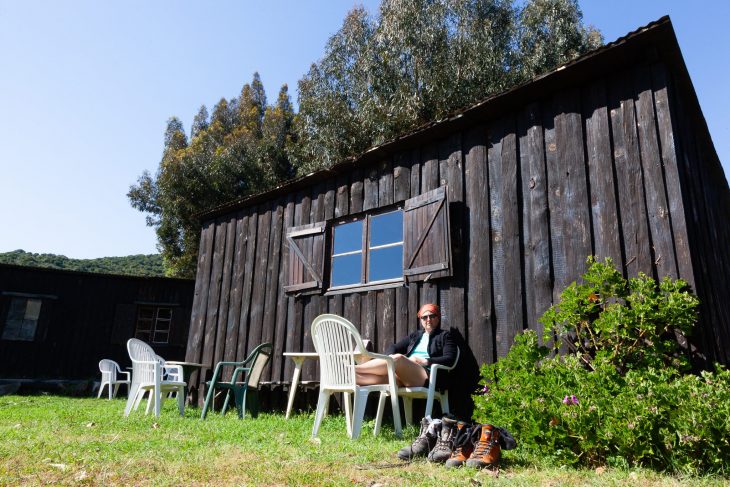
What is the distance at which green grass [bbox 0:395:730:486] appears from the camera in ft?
8.29

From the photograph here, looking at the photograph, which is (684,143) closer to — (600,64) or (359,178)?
(600,64)

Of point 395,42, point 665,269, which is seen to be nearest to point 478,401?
point 665,269

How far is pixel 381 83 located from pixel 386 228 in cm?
1259

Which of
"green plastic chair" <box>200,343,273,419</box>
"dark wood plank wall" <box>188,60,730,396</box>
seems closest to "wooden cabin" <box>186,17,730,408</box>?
"dark wood plank wall" <box>188,60,730,396</box>

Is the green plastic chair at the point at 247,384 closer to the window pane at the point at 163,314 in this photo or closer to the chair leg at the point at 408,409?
the chair leg at the point at 408,409

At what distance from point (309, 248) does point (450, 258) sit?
227 cm

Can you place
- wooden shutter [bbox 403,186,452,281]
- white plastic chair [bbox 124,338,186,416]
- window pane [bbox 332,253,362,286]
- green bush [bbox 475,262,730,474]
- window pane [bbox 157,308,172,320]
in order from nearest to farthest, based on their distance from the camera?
green bush [bbox 475,262,730,474], wooden shutter [bbox 403,186,452,281], white plastic chair [bbox 124,338,186,416], window pane [bbox 332,253,362,286], window pane [bbox 157,308,172,320]

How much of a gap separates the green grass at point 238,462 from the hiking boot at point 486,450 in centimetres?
7

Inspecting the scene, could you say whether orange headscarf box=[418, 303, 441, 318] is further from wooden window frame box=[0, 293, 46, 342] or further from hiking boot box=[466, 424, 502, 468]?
wooden window frame box=[0, 293, 46, 342]

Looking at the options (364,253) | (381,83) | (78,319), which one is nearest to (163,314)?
(78,319)

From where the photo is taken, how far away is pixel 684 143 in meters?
4.47

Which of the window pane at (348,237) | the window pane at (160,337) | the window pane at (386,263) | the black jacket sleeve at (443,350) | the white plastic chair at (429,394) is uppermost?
the window pane at (348,237)

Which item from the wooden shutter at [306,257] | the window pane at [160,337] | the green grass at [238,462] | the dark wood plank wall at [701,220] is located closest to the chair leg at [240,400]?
the green grass at [238,462]

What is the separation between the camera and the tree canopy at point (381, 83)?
54.9ft
